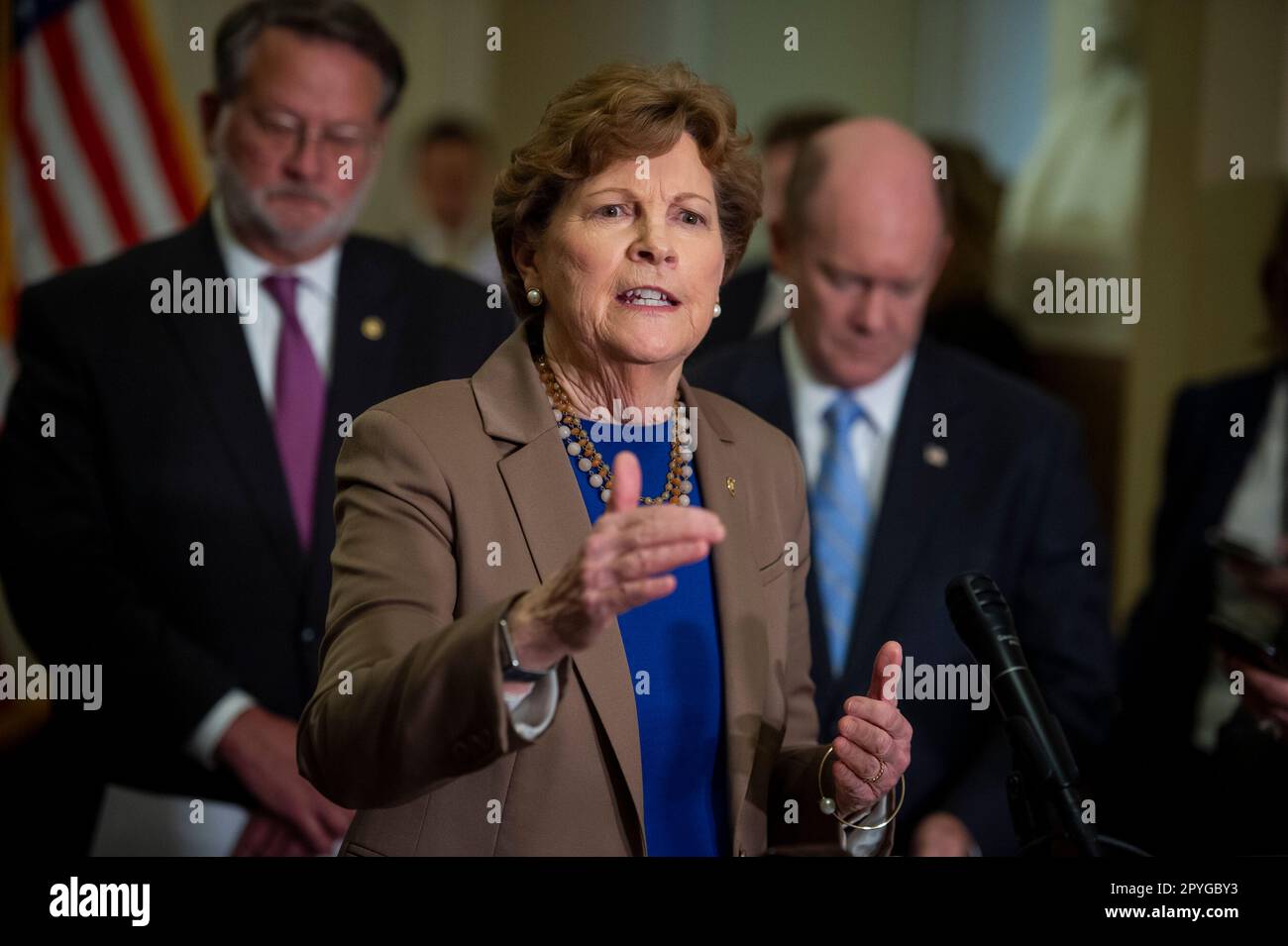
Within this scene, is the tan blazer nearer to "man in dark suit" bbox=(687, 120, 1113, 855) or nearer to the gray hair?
"man in dark suit" bbox=(687, 120, 1113, 855)

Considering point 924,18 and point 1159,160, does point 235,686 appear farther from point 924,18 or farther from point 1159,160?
Answer: point 1159,160

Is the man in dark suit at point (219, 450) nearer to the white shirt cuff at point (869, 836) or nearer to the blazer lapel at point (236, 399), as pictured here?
the blazer lapel at point (236, 399)

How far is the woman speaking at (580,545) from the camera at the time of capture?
1.42 metres

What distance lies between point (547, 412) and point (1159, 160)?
352 centimetres

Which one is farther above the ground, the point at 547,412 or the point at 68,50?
the point at 68,50

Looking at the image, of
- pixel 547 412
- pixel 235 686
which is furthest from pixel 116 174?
pixel 547 412

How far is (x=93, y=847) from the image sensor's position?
7.90 ft

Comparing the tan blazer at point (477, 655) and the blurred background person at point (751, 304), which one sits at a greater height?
the blurred background person at point (751, 304)

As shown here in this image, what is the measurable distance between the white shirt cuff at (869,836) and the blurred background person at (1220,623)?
24.5 inches

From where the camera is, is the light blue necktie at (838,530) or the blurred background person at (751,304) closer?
the light blue necktie at (838,530)

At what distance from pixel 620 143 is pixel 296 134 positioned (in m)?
1.04

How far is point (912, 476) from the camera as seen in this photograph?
2.10m

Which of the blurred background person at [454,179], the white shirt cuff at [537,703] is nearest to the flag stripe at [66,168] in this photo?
the blurred background person at [454,179]
